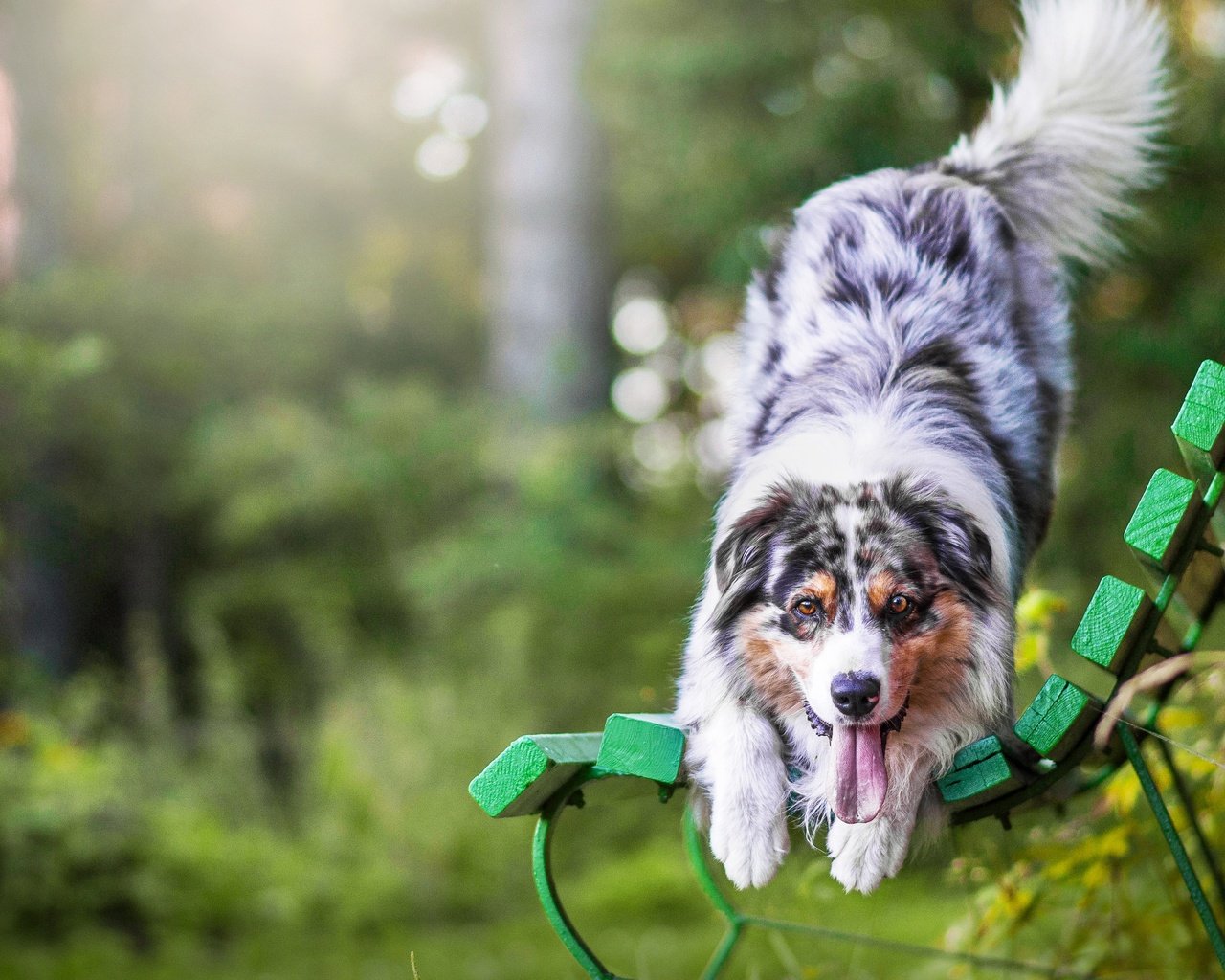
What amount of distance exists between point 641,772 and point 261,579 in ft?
28.2

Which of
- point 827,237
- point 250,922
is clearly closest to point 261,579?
point 250,922

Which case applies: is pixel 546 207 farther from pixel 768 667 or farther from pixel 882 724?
pixel 882 724

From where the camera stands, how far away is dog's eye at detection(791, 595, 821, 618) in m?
2.15

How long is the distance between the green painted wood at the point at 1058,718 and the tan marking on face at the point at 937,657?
0.14 m

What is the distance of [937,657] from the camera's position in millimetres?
2189

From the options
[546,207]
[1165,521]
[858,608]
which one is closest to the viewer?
[858,608]

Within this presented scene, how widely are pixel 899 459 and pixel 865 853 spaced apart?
0.78 meters

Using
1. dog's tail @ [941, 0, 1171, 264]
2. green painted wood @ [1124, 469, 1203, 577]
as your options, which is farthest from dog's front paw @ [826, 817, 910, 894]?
dog's tail @ [941, 0, 1171, 264]

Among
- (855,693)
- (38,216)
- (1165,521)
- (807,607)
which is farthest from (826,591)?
(38,216)

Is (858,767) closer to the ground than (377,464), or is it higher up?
higher up

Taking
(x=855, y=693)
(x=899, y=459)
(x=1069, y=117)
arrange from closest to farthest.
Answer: (x=855, y=693) → (x=899, y=459) → (x=1069, y=117)

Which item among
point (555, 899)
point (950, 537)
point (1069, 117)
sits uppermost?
point (1069, 117)

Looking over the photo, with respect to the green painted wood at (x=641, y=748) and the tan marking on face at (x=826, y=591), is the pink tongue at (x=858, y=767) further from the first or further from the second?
the green painted wood at (x=641, y=748)

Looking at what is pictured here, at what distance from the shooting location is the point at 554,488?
817 centimetres
